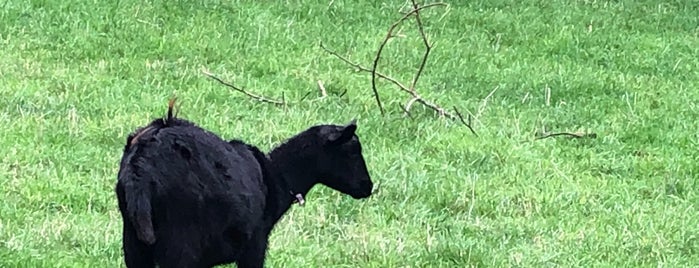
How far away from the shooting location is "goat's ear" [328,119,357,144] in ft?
17.8

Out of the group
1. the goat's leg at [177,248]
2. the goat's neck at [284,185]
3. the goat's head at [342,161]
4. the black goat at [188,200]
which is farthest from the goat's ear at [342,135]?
the goat's leg at [177,248]

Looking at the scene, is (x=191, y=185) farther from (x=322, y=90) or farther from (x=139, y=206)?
(x=322, y=90)

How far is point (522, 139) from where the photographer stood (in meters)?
9.30

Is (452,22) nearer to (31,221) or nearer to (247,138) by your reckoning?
(247,138)

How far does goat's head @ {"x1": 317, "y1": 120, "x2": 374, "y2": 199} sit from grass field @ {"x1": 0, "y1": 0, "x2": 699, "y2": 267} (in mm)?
695

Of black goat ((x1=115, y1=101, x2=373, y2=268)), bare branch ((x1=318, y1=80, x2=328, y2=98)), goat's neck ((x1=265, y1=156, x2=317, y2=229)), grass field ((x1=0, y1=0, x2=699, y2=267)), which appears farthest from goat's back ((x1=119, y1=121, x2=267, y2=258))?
bare branch ((x1=318, y1=80, x2=328, y2=98))

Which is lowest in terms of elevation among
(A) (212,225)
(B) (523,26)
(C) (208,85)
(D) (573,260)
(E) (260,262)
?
(B) (523,26)

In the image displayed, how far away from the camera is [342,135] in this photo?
5426 mm

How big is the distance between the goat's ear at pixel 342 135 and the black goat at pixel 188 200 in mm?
405

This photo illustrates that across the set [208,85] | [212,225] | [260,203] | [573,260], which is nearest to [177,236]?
[212,225]

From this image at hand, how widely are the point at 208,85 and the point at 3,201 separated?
3566 millimetres

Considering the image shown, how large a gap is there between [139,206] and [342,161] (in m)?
1.34

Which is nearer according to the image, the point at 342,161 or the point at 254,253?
the point at 254,253

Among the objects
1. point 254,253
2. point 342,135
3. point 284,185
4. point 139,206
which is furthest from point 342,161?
point 139,206
